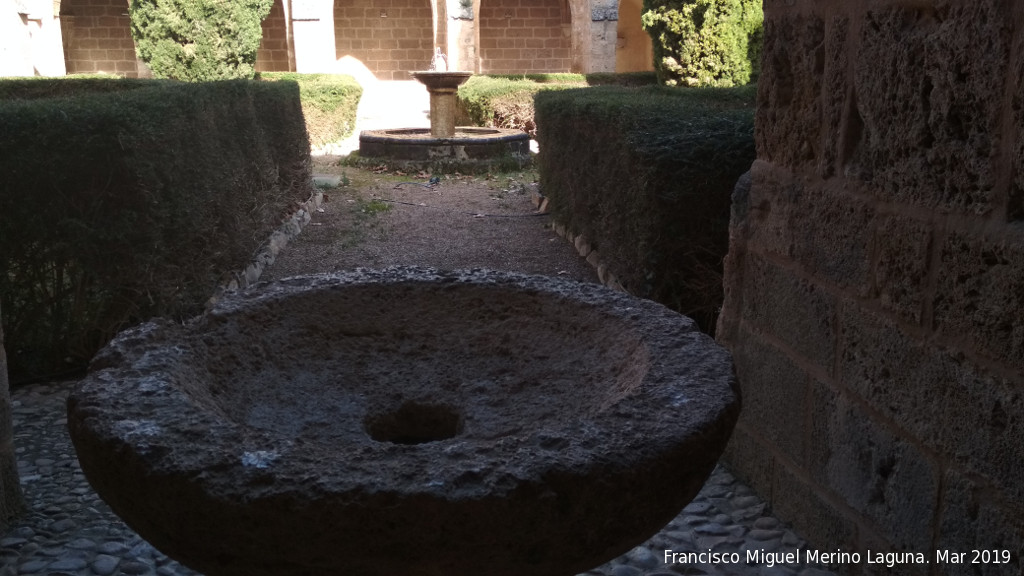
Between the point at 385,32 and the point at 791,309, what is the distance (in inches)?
760

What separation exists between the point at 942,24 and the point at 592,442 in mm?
1332

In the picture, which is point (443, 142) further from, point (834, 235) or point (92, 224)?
point (834, 235)

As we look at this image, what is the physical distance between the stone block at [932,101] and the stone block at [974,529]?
628 millimetres

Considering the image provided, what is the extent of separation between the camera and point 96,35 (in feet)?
67.8

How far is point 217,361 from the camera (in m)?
2.04

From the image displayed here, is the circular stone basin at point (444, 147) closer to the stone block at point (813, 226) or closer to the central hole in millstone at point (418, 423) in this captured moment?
the stone block at point (813, 226)

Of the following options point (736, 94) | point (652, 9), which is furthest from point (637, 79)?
point (736, 94)

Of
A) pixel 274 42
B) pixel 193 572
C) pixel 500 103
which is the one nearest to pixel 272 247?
pixel 193 572

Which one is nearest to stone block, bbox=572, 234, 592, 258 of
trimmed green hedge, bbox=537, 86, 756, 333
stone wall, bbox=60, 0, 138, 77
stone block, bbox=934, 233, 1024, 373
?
trimmed green hedge, bbox=537, 86, 756, 333

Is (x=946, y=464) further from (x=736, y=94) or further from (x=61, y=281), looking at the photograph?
(x=736, y=94)

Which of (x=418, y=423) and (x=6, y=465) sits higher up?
(x=418, y=423)

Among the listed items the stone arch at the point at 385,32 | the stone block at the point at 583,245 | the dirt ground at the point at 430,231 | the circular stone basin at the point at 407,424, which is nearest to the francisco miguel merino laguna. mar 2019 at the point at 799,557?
the circular stone basin at the point at 407,424

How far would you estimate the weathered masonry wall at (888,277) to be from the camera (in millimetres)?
1818

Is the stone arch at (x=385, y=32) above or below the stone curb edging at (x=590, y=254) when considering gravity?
above
